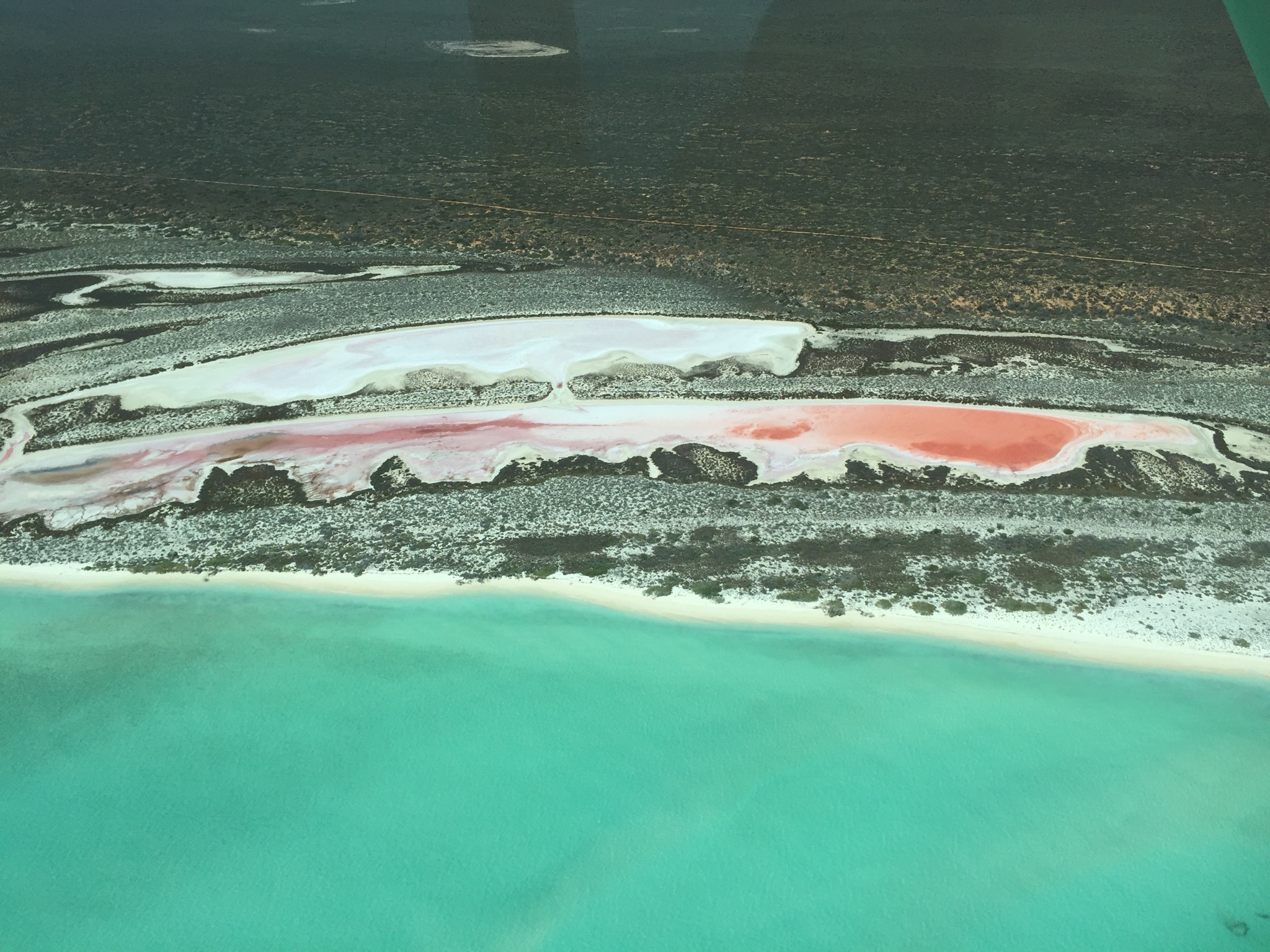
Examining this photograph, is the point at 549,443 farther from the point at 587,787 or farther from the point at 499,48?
the point at 499,48

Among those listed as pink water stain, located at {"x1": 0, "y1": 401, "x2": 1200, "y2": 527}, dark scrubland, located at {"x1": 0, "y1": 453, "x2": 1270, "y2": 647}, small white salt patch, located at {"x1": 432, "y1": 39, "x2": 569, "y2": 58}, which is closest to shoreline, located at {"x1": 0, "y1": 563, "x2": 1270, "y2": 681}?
dark scrubland, located at {"x1": 0, "y1": 453, "x2": 1270, "y2": 647}

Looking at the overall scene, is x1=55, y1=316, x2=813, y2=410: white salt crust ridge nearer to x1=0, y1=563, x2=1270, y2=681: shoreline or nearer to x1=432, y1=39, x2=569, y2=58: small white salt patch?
x1=0, y1=563, x2=1270, y2=681: shoreline

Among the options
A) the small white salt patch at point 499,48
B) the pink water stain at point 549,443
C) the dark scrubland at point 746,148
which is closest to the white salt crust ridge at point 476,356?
the pink water stain at point 549,443

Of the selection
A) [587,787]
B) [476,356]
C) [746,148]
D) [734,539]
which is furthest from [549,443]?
[746,148]

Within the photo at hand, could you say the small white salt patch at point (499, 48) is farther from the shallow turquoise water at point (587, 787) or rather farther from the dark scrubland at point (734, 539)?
the shallow turquoise water at point (587, 787)

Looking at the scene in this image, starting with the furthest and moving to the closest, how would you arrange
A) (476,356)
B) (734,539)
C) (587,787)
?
(476,356), (734,539), (587,787)
